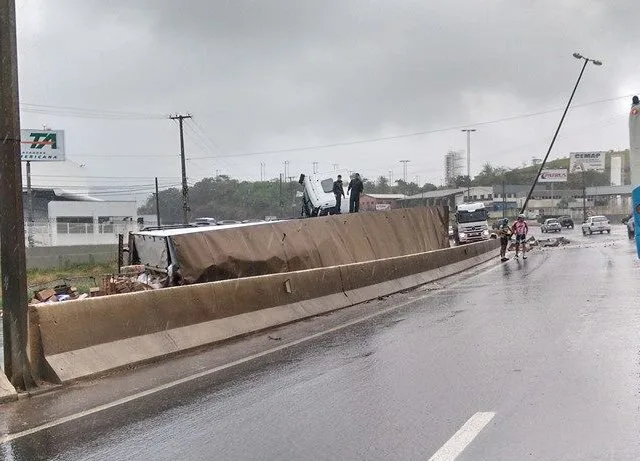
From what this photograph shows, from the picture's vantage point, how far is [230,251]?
14789 millimetres

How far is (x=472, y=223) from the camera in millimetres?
47156

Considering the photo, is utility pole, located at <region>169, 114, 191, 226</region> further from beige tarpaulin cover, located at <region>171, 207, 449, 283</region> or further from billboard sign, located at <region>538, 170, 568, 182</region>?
billboard sign, located at <region>538, 170, 568, 182</region>

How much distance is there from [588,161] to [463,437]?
107m

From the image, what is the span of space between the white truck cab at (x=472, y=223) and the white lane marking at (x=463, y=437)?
40.8 metres

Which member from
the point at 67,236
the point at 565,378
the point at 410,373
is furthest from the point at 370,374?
the point at 67,236

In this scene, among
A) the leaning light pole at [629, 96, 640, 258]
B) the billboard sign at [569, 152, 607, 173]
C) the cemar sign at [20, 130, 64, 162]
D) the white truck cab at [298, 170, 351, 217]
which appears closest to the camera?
the leaning light pole at [629, 96, 640, 258]

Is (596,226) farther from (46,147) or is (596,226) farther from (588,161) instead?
(46,147)

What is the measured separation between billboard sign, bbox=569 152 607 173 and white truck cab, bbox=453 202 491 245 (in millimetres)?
62425

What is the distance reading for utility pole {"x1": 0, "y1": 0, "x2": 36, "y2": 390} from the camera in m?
8.49

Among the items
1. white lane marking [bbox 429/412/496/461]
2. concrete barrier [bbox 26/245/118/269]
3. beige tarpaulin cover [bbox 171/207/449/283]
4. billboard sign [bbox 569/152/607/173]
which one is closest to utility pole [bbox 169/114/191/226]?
concrete barrier [bbox 26/245/118/269]

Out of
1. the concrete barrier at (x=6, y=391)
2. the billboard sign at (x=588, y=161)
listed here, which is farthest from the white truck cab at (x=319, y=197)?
the billboard sign at (x=588, y=161)

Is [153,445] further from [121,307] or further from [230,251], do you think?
[230,251]

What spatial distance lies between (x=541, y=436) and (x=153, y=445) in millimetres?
3039

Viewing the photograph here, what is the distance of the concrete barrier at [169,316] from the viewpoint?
8664 millimetres
